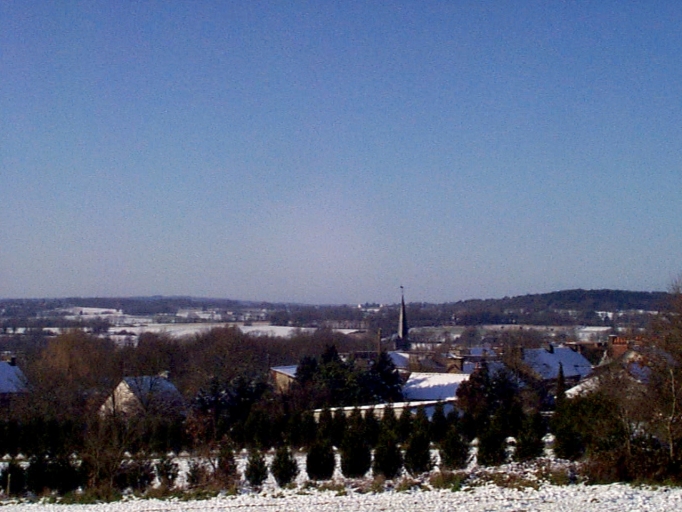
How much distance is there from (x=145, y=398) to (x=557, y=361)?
86.6 feet

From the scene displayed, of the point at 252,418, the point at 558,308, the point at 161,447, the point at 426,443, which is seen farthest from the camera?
the point at 558,308

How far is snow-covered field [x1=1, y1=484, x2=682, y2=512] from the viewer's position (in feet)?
41.0

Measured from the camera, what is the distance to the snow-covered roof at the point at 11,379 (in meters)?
36.4

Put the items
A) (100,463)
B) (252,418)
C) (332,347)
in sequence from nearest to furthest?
1. (100,463)
2. (252,418)
3. (332,347)

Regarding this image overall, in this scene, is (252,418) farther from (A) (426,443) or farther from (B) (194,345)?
(B) (194,345)

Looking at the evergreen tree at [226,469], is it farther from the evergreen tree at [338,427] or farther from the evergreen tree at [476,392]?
the evergreen tree at [476,392]

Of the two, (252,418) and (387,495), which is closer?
(387,495)

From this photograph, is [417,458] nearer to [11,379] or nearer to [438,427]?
[438,427]

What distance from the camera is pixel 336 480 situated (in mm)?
16531

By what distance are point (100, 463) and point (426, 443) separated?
24.6 feet

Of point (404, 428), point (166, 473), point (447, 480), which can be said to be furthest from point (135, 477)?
point (404, 428)

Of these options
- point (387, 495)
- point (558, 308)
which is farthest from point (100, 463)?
point (558, 308)

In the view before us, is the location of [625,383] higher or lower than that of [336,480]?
higher

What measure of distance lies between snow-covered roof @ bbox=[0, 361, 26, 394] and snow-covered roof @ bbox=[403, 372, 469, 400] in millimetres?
19202
